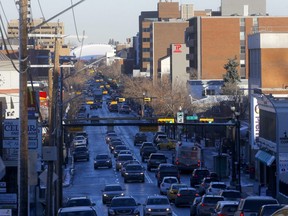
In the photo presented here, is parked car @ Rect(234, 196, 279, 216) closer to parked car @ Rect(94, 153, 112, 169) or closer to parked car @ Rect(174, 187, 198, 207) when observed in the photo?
parked car @ Rect(174, 187, 198, 207)

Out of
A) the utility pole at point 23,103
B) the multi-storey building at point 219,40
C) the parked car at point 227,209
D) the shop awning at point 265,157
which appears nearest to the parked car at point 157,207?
the parked car at point 227,209

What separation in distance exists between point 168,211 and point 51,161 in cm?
580

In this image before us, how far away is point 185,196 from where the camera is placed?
4472 centimetres

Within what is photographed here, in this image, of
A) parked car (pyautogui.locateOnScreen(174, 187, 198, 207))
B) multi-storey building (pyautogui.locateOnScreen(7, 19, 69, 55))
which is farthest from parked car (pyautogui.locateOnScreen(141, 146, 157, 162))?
parked car (pyautogui.locateOnScreen(174, 187, 198, 207))

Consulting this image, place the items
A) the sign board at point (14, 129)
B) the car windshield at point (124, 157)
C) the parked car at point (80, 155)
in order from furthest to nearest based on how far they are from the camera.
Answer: the parked car at point (80, 155) → the car windshield at point (124, 157) → the sign board at point (14, 129)

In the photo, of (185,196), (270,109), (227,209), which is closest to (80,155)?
(270,109)

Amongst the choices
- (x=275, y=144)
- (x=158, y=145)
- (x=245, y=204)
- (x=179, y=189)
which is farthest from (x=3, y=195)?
(x=158, y=145)

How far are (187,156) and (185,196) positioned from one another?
20392 mm

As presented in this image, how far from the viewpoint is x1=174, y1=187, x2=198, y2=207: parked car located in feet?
146

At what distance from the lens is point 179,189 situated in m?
45.4

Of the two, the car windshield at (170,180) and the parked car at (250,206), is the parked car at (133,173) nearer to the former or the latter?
the car windshield at (170,180)

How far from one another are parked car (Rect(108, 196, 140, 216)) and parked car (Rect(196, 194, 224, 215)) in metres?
2.57

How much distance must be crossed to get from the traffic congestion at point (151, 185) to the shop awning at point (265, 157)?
10.3 feet

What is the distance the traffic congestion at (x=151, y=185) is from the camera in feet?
121
